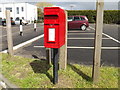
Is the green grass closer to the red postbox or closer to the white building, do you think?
the red postbox

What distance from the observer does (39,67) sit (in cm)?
379

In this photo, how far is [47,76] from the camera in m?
3.26

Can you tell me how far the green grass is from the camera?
9.41ft

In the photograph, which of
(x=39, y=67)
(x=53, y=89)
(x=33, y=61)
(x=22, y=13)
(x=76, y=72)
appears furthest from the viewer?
(x=22, y=13)

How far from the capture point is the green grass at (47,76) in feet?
9.41

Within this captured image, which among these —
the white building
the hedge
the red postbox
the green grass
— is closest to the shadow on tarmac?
the green grass

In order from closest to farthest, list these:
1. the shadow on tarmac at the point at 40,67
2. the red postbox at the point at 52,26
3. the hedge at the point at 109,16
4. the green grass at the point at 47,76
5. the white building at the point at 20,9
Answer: the red postbox at the point at 52,26
the green grass at the point at 47,76
the shadow on tarmac at the point at 40,67
the hedge at the point at 109,16
the white building at the point at 20,9

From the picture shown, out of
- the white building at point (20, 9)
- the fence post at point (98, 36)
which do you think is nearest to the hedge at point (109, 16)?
the white building at point (20, 9)

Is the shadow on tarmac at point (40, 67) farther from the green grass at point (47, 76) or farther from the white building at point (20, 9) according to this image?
the white building at point (20, 9)

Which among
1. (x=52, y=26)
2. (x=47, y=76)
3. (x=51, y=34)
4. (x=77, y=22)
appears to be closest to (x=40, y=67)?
(x=47, y=76)

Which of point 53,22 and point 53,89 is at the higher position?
point 53,22

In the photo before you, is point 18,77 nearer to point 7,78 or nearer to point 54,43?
point 7,78

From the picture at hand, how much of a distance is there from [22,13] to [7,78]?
42.4 metres

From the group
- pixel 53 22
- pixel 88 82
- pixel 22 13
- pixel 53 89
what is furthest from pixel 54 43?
pixel 22 13
